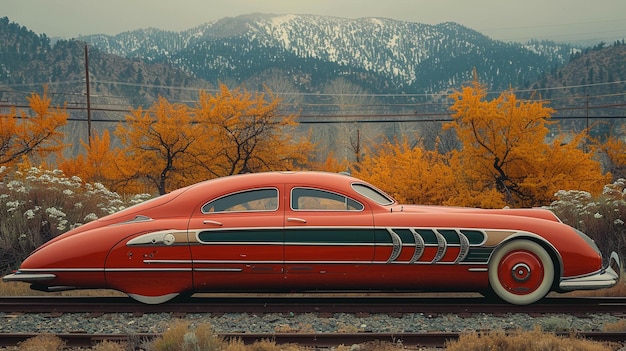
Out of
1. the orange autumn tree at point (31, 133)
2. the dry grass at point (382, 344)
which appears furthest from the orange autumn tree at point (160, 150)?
the dry grass at point (382, 344)

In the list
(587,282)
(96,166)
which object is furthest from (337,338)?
(96,166)

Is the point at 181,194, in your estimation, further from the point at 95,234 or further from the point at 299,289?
the point at 299,289

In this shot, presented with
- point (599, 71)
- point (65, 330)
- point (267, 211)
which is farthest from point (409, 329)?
point (599, 71)

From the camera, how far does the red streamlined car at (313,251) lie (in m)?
6.83

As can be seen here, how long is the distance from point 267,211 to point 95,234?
1.95 m

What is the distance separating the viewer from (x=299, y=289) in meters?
7.08

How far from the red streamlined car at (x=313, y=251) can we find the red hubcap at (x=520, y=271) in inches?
0.4

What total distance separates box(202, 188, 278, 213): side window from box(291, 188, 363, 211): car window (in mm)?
249

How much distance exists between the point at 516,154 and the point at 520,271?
42.4 ft

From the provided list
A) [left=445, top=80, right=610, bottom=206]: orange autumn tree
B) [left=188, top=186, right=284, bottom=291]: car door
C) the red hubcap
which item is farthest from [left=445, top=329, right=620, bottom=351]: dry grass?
[left=445, top=80, right=610, bottom=206]: orange autumn tree

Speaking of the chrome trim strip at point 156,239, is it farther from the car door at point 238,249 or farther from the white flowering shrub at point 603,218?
the white flowering shrub at point 603,218

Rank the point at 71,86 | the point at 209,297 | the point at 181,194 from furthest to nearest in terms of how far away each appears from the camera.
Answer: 1. the point at 71,86
2. the point at 209,297
3. the point at 181,194

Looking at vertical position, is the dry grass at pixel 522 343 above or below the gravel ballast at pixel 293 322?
above

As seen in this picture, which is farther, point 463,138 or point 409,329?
point 463,138
